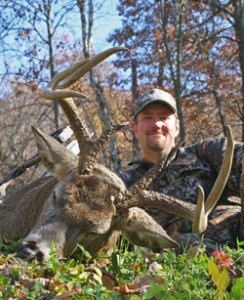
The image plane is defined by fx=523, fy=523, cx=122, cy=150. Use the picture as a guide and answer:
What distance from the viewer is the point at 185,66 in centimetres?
1922

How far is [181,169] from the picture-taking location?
6637 millimetres

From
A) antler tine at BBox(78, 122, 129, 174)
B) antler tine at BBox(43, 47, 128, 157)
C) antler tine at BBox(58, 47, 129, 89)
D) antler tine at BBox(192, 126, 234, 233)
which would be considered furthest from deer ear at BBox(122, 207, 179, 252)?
antler tine at BBox(58, 47, 129, 89)

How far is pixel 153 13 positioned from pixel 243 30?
16.7 ft

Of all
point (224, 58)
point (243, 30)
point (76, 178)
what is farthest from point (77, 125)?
point (224, 58)

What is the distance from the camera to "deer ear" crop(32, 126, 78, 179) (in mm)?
5102

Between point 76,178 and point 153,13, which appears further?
point 153,13

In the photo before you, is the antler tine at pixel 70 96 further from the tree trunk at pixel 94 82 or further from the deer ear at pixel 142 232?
the tree trunk at pixel 94 82

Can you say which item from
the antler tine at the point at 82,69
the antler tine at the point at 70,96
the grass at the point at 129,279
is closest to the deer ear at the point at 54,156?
the antler tine at the point at 70,96

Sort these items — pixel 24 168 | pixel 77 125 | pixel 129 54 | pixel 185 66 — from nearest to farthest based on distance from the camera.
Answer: pixel 77 125, pixel 24 168, pixel 185 66, pixel 129 54

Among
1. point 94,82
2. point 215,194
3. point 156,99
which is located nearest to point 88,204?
point 215,194

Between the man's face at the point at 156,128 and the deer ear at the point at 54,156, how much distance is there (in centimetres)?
206

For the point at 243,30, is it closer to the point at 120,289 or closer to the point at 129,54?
the point at 129,54

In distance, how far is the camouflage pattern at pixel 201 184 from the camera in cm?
590

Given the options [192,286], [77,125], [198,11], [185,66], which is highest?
[198,11]
